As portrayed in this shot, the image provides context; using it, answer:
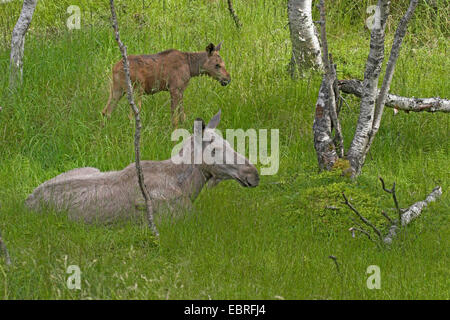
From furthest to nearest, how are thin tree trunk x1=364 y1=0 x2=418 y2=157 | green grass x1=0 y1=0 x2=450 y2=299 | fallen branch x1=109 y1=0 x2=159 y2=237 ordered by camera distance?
thin tree trunk x1=364 y1=0 x2=418 y2=157 < fallen branch x1=109 y1=0 x2=159 y2=237 < green grass x1=0 y1=0 x2=450 y2=299

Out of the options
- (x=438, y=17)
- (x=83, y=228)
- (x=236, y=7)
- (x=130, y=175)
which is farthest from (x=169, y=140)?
(x=438, y=17)

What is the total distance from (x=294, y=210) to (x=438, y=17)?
6547 mm

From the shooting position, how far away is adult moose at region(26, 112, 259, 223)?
6684 millimetres

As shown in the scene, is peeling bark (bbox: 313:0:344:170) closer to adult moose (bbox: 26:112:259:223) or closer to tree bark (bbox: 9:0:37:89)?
adult moose (bbox: 26:112:259:223)

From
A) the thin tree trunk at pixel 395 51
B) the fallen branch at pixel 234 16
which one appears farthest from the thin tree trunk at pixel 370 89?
the fallen branch at pixel 234 16

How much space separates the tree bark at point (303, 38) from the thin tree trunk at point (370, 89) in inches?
116

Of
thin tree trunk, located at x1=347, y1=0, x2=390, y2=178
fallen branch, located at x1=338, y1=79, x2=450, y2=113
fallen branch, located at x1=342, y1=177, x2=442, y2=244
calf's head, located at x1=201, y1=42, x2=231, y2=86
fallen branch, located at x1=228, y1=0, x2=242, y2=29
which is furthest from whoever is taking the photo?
fallen branch, located at x1=228, y1=0, x2=242, y2=29

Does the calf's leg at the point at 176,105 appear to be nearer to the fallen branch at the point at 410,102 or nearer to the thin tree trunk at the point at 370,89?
the fallen branch at the point at 410,102

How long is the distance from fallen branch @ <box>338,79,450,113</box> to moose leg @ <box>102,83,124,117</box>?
9.43 feet

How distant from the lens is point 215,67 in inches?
388

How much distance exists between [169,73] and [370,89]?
303cm

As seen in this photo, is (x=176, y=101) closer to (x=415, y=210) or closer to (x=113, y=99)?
(x=113, y=99)

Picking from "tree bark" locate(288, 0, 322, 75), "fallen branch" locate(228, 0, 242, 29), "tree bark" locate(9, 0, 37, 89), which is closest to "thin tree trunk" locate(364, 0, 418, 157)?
"tree bark" locate(288, 0, 322, 75)

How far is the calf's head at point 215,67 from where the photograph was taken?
9789mm
